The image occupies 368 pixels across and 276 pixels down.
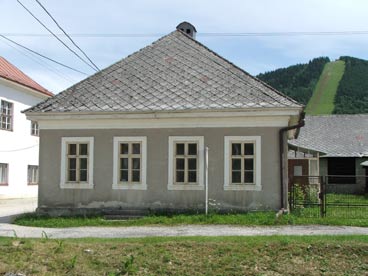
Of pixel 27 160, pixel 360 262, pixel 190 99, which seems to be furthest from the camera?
pixel 27 160

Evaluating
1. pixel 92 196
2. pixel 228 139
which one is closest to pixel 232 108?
pixel 228 139

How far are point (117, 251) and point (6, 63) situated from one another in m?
26.1

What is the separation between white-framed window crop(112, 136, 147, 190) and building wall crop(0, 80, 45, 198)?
542 inches

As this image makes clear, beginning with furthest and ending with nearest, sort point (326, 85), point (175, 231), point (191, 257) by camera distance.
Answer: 1. point (326, 85)
2. point (175, 231)
3. point (191, 257)

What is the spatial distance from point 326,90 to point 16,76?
59.2 m

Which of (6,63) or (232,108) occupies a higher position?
(6,63)

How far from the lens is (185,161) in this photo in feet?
57.4

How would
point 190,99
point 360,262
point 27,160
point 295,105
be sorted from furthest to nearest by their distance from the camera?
point 27,160, point 190,99, point 295,105, point 360,262

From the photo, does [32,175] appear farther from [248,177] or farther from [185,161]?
[248,177]

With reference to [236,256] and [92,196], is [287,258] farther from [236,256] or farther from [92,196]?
[92,196]

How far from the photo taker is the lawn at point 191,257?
33.4 ft

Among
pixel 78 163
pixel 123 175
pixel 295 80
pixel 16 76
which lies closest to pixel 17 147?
pixel 16 76

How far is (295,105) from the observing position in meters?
16.6

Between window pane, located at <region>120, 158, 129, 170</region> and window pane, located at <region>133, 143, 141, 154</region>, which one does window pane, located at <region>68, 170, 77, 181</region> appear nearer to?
window pane, located at <region>120, 158, 129, 170</region>
